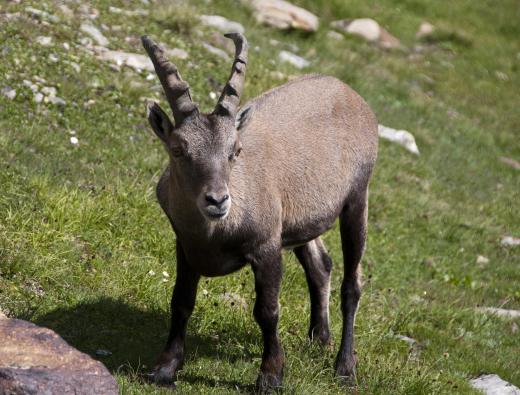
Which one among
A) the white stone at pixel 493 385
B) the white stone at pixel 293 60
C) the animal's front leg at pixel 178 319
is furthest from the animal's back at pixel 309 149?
the white stone at pixel 293 60

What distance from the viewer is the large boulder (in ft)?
16.0

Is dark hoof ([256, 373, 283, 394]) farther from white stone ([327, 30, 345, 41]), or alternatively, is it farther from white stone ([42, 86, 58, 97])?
white stone ([327, 30, 345, 41])

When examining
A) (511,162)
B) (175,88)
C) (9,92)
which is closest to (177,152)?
(175,88)

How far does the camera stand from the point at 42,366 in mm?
5066

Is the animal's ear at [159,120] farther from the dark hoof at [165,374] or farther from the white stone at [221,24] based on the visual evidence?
the white stone at [221,24]

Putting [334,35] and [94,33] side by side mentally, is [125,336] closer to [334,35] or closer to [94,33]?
[94,33]

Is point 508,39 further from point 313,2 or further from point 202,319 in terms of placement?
point 202,319

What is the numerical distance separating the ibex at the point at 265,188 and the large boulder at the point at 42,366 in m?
1.28

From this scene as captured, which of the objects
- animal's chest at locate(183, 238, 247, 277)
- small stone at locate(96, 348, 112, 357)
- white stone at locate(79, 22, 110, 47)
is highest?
animal's chest at locate(183, 238, 247, 277)

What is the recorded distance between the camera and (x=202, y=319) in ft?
26.0

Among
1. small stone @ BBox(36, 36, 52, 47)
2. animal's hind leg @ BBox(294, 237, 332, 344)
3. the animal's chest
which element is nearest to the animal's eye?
the animal's chest

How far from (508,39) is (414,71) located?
4.44 metres

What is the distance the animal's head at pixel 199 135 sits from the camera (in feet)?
19.5

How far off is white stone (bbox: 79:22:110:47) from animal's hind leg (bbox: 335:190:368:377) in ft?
19.8
